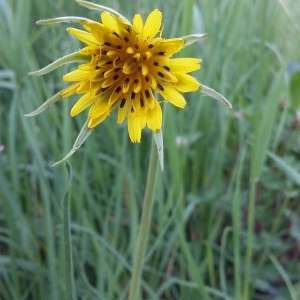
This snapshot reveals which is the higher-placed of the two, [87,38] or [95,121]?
[87,38]

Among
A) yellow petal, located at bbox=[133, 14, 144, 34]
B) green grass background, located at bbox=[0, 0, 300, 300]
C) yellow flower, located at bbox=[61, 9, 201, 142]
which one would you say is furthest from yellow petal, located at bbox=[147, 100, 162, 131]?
green grass background, located at bbox=[0, 0, 300, 300]

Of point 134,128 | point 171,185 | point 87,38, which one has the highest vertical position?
point 87,38

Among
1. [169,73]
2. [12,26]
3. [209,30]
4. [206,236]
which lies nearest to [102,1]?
[12,26]

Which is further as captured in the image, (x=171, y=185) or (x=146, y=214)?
(x=171, y=185)

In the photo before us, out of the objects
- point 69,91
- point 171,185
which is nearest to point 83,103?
point 69,91

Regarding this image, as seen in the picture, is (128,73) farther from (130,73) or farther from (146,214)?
(146,214)

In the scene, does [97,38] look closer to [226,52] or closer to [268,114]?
[268,114]

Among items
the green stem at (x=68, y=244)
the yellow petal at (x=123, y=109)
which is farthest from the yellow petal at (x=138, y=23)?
the green stem at (x=68, y=244)

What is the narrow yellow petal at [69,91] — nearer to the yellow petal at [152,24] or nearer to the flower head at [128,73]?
Result: the flower head at [128,73]
